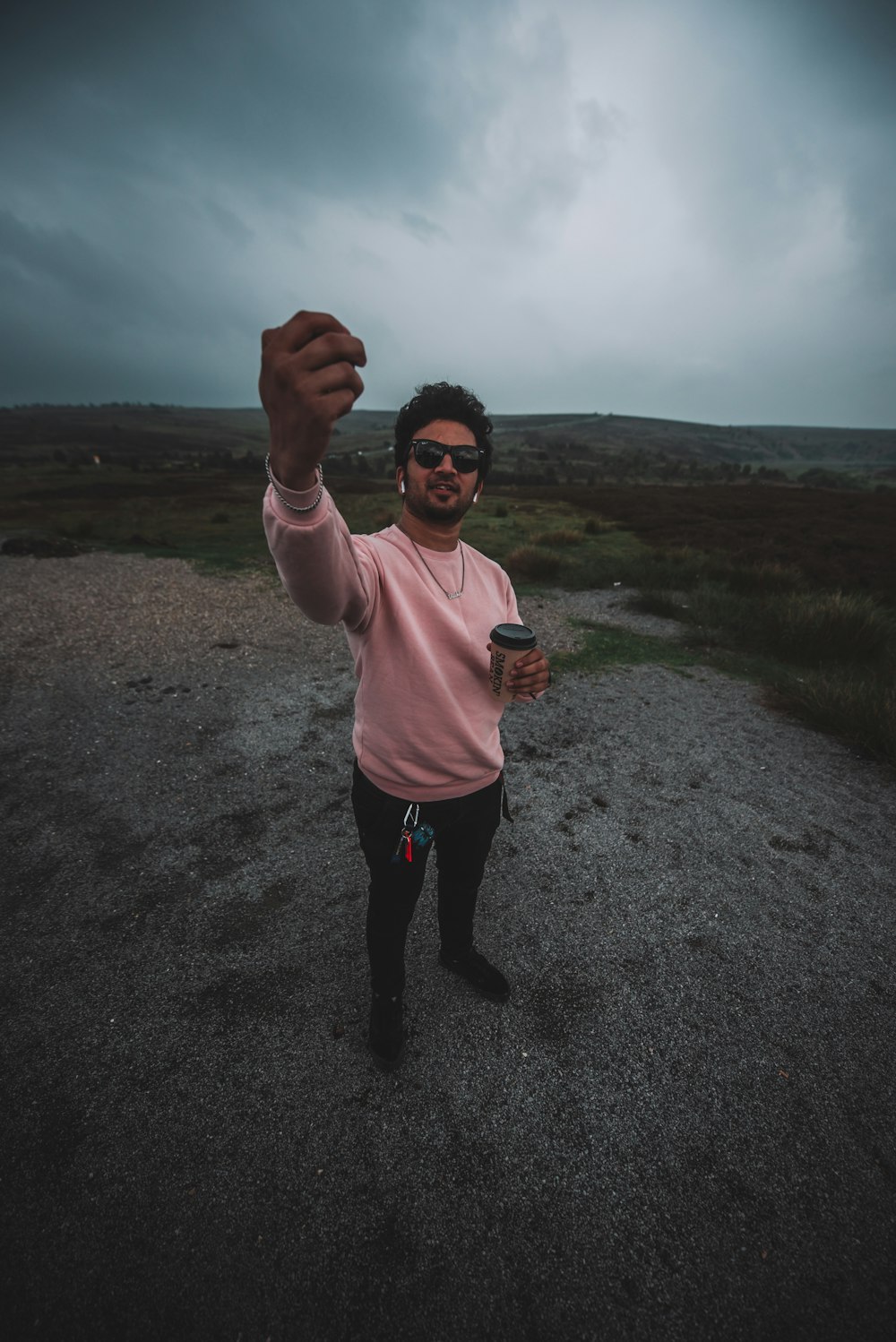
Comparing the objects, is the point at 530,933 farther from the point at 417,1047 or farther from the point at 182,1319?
the point at 182,1319

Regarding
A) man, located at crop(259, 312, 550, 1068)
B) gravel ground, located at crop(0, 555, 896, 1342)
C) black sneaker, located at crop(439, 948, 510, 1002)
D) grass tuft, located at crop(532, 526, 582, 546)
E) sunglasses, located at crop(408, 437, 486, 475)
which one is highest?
sunglasses, located at crop(408, 437, 486, 475)

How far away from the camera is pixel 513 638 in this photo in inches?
71.8

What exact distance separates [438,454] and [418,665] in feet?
2.68

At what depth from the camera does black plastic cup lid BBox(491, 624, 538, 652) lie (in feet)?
5.99

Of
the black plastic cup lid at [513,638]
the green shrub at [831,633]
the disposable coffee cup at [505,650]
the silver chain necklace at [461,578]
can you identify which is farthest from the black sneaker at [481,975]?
the green shrub at [831,633]

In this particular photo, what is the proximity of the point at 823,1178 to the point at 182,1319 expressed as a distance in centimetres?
239

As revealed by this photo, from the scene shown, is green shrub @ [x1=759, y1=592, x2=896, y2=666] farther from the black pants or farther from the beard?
the beard

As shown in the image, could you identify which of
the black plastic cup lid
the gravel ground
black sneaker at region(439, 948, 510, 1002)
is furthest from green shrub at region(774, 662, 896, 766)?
the black plastic cup lid

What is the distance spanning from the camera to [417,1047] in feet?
7.91

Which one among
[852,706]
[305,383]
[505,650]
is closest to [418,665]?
[505,650]

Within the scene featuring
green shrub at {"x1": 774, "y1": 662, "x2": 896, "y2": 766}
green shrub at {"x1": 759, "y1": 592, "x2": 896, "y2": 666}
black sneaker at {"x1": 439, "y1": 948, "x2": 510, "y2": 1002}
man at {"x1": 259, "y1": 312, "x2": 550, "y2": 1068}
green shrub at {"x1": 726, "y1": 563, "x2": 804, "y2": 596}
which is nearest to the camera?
Result: man at {"x1": 259, "y1": 312, "x2": 550, "y2": 1068}

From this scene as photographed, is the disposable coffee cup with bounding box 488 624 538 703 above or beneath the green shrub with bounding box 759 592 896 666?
above

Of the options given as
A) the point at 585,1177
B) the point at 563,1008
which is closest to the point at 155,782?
the point at 563,1008

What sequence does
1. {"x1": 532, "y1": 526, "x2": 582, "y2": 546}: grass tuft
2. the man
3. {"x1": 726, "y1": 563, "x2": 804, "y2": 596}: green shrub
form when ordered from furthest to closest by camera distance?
{"x1": 532, "y1": 526, "x2": 582, "y2": 546}: grass tuft, {"x1": 726, "y1": 563, "x2": 804, "y2": 596}: green shrub, the man
